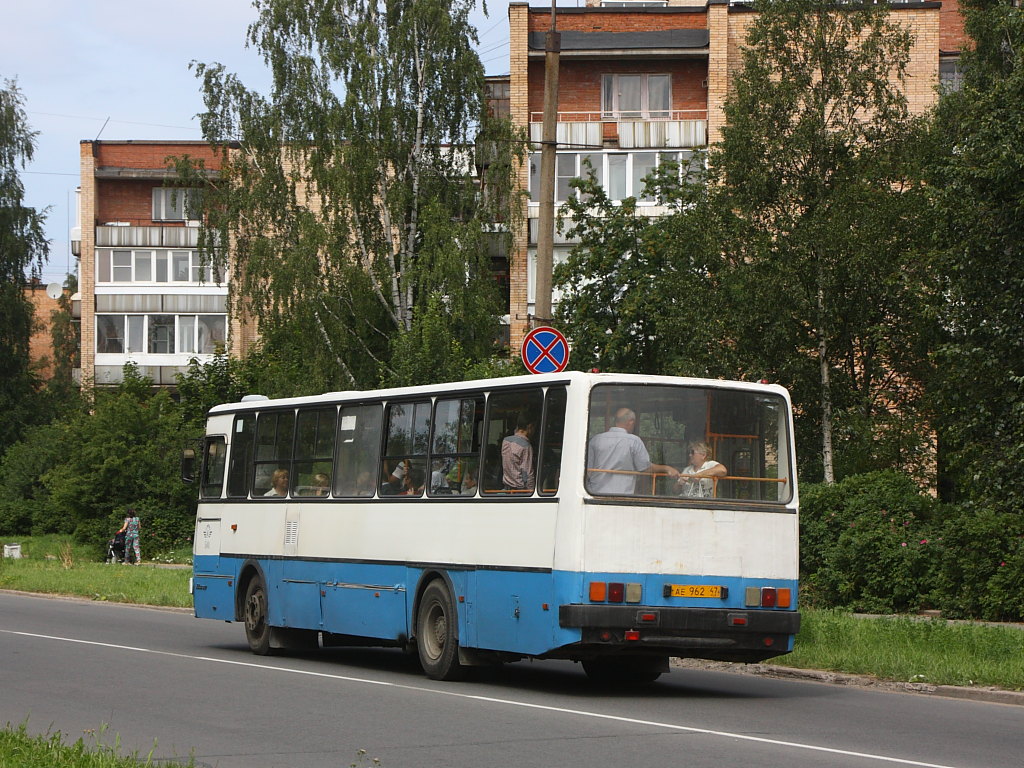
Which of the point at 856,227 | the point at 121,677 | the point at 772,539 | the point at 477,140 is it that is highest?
the point at 477,140

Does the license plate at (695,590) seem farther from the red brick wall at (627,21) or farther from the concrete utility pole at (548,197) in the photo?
the red brick wall at (627,21)

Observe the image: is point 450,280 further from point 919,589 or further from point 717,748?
point 717,748

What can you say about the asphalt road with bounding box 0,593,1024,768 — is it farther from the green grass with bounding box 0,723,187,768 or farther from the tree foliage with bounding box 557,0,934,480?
the tree foliage with bounding box 557,0,934,480

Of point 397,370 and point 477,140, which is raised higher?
point 477,140

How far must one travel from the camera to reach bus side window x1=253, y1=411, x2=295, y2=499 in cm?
1895

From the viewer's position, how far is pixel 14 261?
69625mm

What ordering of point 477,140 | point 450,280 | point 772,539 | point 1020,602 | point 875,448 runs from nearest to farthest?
point 772,539, point 1020,602, point 875,448, point 450,280, point 477,140

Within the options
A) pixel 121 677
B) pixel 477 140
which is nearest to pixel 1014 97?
pixel 121 677

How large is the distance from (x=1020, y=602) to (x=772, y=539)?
8912 millimetres


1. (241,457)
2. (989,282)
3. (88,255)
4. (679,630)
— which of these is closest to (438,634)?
(679,630)

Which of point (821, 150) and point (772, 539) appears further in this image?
point (821, 150)

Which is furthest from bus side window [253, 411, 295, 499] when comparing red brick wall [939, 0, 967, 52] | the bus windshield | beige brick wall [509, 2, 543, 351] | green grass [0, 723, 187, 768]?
red brick wall [939, 0, 967, 52]

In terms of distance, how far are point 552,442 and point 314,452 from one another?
4929 millimetres

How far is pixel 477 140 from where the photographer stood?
48.2 m
